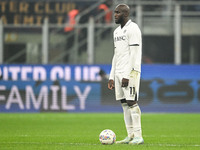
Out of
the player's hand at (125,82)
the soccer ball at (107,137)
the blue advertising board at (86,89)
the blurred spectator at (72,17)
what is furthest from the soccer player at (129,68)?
the blurred spectator at (72,17)

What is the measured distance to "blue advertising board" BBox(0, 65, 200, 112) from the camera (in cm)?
1758

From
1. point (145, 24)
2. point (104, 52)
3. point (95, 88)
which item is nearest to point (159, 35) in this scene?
point (145, 24)

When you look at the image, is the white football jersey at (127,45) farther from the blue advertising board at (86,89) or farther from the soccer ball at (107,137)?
the blue advertising board at (86,89)

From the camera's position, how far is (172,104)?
58.3ft

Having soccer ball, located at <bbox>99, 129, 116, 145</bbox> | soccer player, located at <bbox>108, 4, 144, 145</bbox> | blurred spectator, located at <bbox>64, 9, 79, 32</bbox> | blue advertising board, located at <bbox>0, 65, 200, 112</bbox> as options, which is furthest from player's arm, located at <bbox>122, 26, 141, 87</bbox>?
blurred spectator, located at <bbox>64, 9, 79, 32</bbox>

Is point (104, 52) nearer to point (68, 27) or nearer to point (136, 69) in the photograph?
point (68, 27)

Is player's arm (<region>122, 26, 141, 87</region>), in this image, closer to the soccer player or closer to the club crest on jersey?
the soccer player

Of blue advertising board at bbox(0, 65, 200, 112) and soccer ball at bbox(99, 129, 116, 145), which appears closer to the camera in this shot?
soccer ball at bbox(99, 129, 116, 145)

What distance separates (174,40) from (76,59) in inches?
142

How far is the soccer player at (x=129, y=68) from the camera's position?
24.5ft

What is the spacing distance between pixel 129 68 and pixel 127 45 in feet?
1.13

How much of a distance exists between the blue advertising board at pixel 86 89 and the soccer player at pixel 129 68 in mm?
9870

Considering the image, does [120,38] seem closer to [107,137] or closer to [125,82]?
[125,82]

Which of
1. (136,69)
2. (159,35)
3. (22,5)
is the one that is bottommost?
(136,69)
